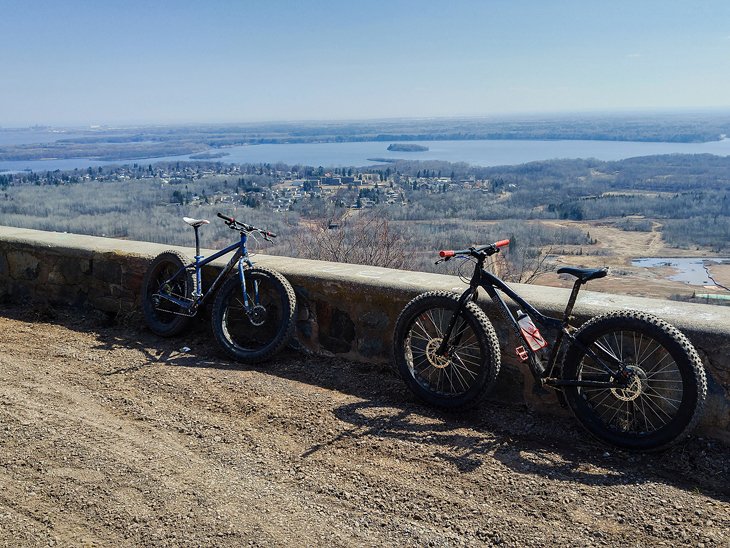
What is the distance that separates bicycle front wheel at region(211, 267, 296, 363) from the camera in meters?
4.62

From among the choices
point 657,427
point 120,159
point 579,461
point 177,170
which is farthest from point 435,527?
point 120,159

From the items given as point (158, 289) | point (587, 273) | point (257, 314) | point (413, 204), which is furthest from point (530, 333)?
point (413, 204)

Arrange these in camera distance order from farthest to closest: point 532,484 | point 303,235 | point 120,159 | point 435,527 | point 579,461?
point 120,159 < point 303,235 < point 579,461 < point 532,484 < point 435,527

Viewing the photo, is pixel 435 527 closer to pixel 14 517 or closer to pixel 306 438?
pixel 306 438

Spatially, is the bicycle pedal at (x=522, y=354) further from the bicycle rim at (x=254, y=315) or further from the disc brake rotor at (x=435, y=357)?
the bicycle rim at (x=254, y=315)

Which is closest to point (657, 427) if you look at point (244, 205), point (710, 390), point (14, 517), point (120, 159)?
point (710, 390)

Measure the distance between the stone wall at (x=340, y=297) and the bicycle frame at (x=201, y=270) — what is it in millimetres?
295

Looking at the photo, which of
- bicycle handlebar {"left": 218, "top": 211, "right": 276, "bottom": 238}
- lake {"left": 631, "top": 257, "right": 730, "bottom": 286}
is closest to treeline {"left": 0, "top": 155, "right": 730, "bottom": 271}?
lake {"left": 631, "top": 257, "right": 730, "bottom": 286}

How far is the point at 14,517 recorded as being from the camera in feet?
8.71

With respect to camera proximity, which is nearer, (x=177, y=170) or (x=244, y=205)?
(x=244, y=205)

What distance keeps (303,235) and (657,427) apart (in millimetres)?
12427

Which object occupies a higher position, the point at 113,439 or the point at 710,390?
the point at 710,390

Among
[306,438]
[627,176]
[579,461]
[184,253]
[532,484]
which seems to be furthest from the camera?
[627,176]

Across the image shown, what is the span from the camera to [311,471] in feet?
10.1
